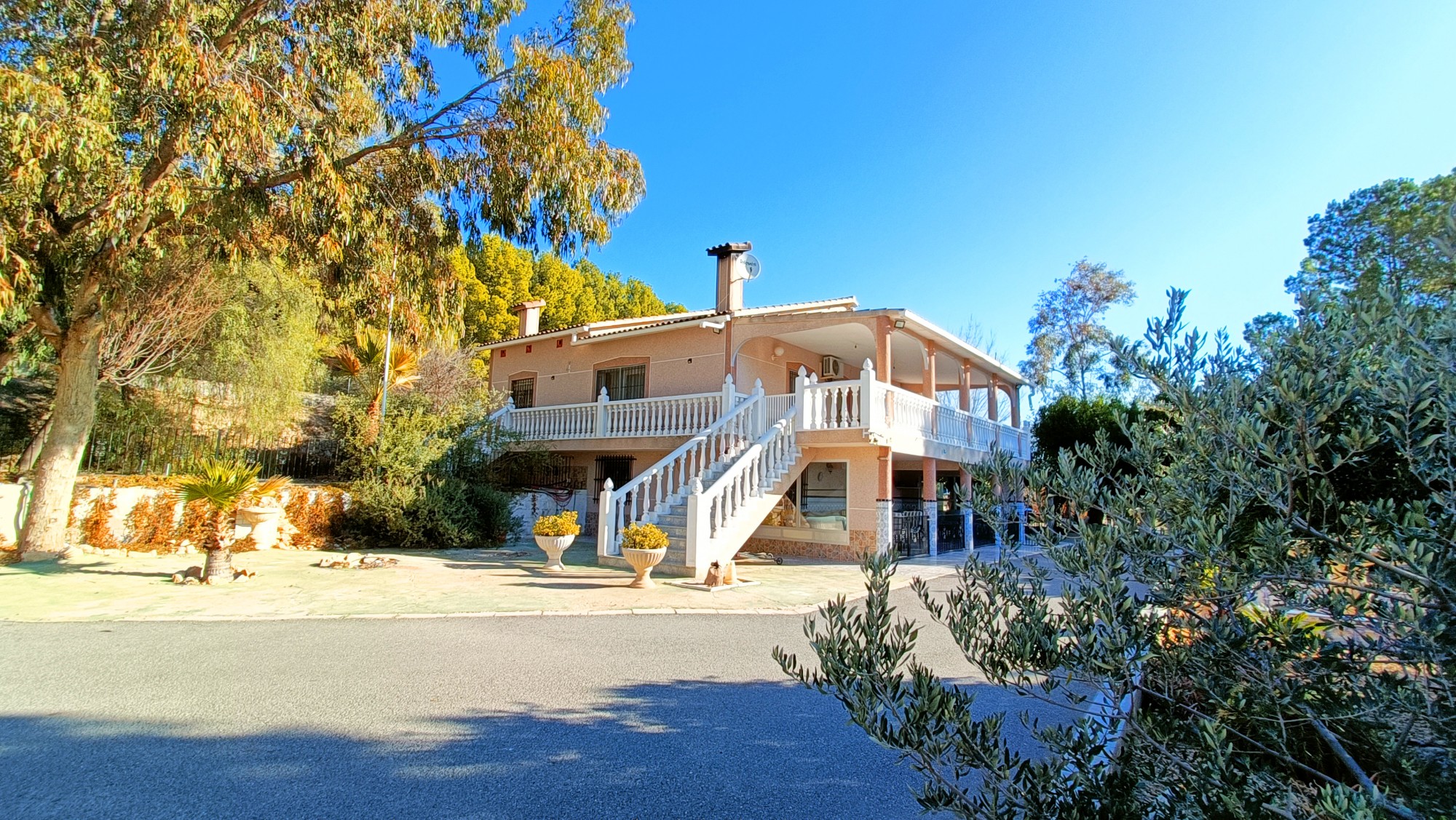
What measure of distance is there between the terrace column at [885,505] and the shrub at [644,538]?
5.15 m

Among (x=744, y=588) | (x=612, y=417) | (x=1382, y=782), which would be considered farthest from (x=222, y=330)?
(x=1382, y=782)

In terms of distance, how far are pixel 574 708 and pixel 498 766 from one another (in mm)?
1113

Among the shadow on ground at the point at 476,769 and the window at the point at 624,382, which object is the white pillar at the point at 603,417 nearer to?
the window at the point at 624,382

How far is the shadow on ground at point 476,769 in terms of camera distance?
3.46m

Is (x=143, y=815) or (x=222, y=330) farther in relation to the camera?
(x=222, y=330)

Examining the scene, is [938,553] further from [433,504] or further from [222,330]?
[222,330]

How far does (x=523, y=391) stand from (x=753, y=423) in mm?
10243

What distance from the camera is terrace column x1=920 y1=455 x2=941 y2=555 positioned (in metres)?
16.1

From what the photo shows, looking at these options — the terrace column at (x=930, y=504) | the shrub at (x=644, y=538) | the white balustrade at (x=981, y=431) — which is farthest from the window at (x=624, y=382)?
the shrub at (x=644, y=538)

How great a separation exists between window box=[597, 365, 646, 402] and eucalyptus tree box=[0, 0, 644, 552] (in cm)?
773

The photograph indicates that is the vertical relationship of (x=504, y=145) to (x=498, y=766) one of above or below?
above

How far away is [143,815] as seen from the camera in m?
3.28

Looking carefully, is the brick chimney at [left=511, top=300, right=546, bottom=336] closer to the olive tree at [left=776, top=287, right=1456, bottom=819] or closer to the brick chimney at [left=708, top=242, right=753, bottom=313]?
the brick chimney at [left=708, top=242, right=753, bottom=313]

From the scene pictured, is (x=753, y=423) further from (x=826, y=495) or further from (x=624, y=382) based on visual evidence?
(x=624, y=382)
